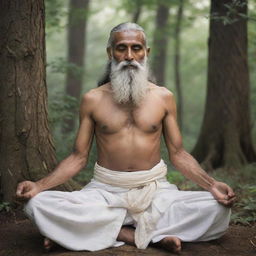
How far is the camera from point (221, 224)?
4.41 m

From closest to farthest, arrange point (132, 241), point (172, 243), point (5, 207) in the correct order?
1. point (172, 243)
2. point (132, 241)
3. point (5, 207)

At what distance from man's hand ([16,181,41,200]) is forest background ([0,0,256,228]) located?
125 cm

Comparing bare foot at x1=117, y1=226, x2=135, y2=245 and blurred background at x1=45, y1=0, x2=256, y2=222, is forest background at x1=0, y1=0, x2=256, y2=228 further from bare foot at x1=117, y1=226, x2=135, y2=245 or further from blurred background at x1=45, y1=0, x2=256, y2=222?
bare foot at x1=117, y1=226, x2=135, y2=245

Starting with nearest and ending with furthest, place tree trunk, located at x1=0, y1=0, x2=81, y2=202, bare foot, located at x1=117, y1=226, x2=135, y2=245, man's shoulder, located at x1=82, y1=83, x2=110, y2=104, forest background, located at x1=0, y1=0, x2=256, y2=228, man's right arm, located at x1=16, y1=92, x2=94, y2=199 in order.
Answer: bare foot, located at x1=117, y1=226, x2=135, y2=245 → man's right arm, located at x1=16, y1=92, x2=94, y2=199 → man's shoulder, located at x1=82, y1=83, x2=110, y2=104 → tree trunk, located at x1=0, y1=0, x2=81, y2=202 → forest background, located at x1=0, y1=0, x2=256, y2=228

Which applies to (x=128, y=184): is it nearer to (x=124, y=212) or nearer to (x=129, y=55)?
(x=124, y=212)

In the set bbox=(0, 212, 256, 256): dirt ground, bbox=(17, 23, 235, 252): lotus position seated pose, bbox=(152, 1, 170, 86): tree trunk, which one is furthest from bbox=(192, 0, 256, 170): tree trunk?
bbox=(152, 1, 170, 86): tree trunk

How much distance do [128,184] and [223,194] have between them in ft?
3.12

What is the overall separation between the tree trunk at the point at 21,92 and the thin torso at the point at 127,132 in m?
1.10

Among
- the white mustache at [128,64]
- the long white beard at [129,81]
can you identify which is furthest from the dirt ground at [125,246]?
the white mustache at [128,64]

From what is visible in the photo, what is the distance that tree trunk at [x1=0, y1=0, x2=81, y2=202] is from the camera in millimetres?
5305

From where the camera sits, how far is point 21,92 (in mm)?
5352

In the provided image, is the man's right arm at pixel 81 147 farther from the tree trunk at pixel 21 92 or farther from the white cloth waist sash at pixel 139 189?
the tree trunk at pixel 21 92

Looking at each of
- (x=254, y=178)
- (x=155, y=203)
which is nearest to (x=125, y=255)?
(x=155, y=203)

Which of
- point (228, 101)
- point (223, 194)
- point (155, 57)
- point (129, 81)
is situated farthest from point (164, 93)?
point (155, 57)
